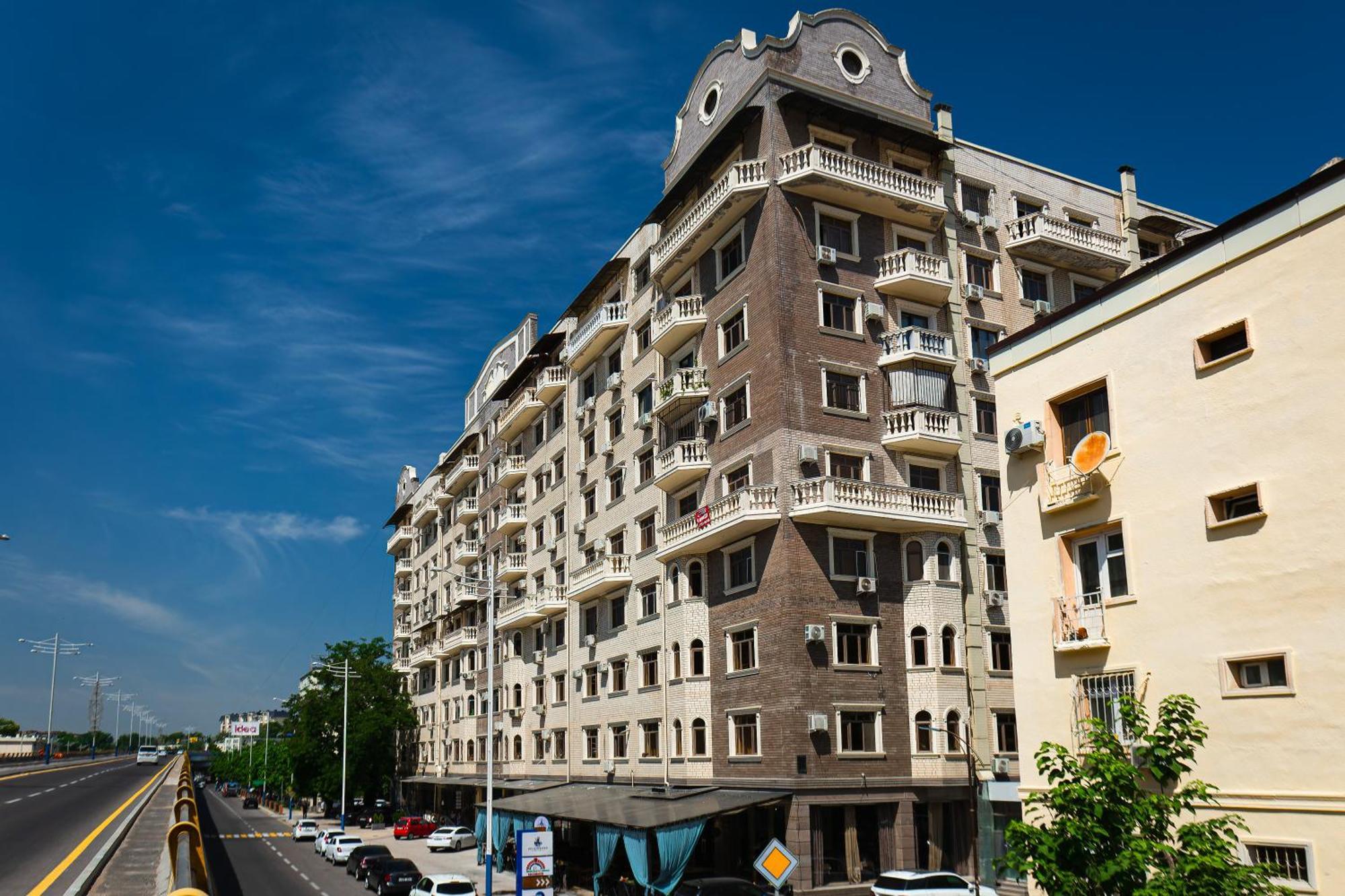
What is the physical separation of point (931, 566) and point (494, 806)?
72.3 feet

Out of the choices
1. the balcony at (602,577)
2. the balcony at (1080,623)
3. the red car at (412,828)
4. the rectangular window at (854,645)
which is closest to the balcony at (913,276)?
the rectangular window at (854,645)

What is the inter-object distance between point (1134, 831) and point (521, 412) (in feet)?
167

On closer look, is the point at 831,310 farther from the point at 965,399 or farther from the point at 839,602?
the point at 839,602

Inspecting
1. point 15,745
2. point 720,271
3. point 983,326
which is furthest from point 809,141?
point 15,745

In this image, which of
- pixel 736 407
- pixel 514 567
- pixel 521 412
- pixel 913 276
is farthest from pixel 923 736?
pixel 521 412

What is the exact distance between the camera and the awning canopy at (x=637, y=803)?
34188 millimetres

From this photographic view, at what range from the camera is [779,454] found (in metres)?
37.6

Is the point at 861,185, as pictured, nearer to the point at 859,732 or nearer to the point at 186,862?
the point at 859,732

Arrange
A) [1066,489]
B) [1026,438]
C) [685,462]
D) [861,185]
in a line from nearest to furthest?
1. [1066,489]
2. [1026,438]
3. [861,185]
4. [685,462]

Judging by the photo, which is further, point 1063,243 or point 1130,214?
point 1130,214

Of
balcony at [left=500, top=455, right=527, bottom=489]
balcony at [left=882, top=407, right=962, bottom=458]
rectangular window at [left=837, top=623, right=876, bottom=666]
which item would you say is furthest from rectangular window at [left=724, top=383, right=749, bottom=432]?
balcony at [left=500, top=455, right=527, bottom=489]

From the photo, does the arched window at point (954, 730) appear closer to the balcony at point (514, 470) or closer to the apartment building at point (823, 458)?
the apartment building at point (823, 458)

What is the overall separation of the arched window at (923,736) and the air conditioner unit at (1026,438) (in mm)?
18151

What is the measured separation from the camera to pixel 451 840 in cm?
5916
